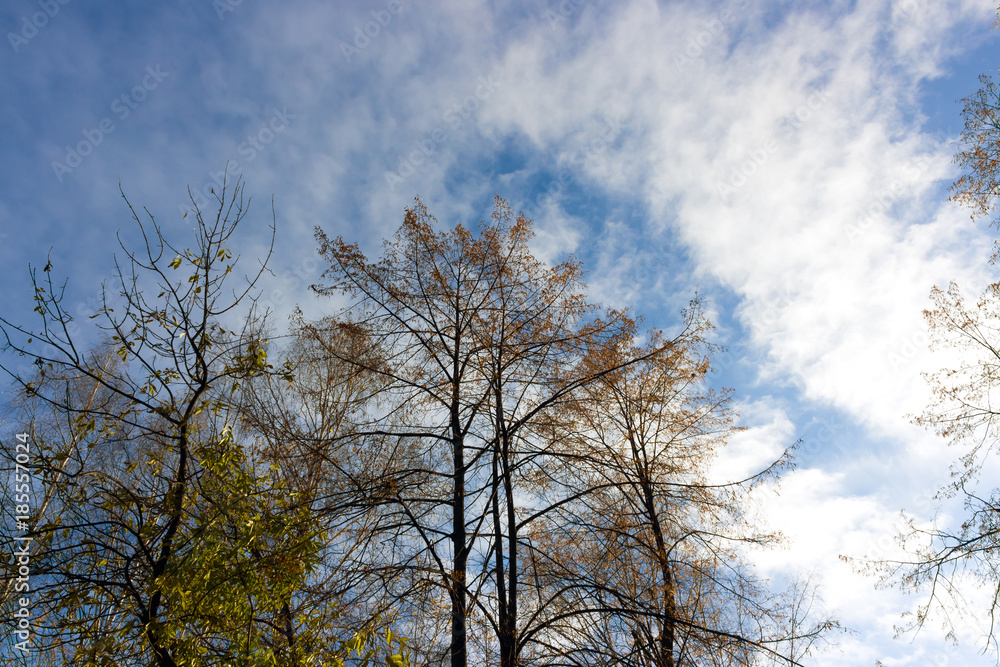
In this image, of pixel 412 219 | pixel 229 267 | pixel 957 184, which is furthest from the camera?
pixel 957 184

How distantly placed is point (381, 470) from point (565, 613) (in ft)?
10.5

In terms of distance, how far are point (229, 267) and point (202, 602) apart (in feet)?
9.25

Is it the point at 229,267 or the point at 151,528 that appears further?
the point at 229,267

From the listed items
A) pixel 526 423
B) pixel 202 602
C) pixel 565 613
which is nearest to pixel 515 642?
pixel 565 613

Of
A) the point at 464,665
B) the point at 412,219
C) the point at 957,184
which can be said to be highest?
the point at 957,184

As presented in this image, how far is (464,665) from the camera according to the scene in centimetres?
673

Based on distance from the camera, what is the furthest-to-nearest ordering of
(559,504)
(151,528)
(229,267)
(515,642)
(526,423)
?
(526,423) → (559,504) → (515,642) → (229,267) → (151,528)

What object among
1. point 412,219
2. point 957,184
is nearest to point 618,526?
point 412,219

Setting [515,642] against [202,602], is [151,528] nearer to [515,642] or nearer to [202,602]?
[202,602]

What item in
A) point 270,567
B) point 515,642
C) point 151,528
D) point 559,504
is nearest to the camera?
point 151,528

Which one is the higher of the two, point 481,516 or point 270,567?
point 481,516

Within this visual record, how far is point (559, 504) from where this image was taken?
7395mm

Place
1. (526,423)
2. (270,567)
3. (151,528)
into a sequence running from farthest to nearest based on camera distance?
(526,423) < (270,567) < (151,528)

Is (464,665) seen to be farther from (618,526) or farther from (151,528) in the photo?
(151,528)
